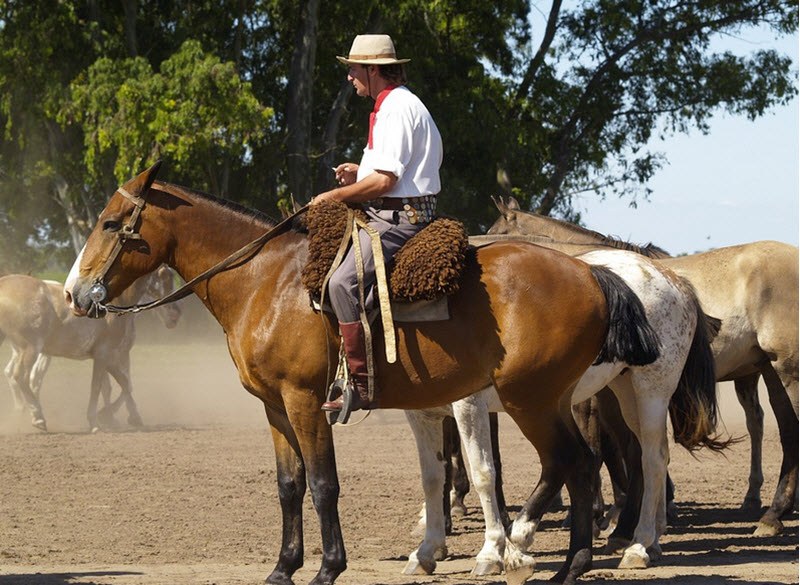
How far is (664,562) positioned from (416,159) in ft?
11.1

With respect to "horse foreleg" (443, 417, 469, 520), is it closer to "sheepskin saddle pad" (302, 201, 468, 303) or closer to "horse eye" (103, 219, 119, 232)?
"sheepskin saddle pad" (302, 201, 468, 303)

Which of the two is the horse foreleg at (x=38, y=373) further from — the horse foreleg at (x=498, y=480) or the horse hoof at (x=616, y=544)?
the horse hoof at (x=616, y=544)

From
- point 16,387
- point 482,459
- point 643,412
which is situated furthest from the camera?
point 16,387

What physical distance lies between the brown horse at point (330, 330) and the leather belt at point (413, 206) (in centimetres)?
34

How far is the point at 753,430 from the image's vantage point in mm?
10766

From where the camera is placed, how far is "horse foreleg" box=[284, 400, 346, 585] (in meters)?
6.17

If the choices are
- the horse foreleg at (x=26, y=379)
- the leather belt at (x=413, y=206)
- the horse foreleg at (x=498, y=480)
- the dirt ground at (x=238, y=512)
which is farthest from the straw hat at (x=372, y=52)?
the horse foreleg at (x=26, y=379)

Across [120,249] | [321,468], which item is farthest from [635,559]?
[120,249]

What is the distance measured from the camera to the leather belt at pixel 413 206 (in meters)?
6.18

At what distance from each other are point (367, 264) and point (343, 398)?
711 millimetres

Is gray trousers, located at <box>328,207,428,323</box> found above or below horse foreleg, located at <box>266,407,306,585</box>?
above

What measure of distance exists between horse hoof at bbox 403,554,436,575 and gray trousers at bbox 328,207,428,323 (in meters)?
2.02

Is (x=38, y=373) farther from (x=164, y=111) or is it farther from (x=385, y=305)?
(x=385, y=305)

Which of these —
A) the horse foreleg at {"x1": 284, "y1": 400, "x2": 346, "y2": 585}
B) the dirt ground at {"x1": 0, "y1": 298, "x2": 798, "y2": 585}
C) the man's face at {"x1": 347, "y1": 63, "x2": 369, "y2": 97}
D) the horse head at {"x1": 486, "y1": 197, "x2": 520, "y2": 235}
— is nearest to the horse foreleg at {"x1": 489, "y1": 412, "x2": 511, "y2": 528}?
the dirt ground at {"x1": 0, "y1": 298, "x2": 798, "y2": 585}
